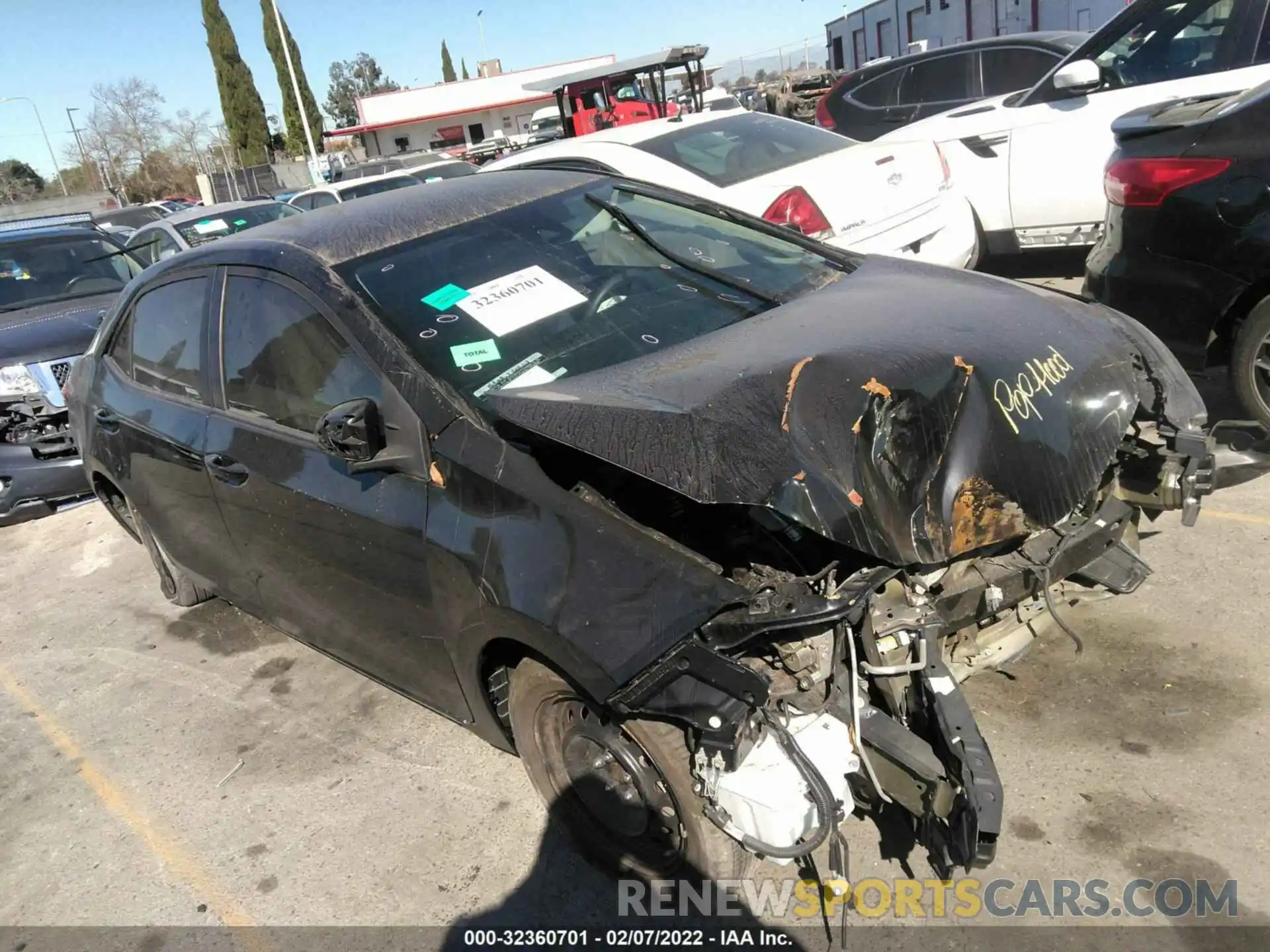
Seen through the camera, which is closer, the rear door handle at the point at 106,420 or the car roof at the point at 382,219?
the car roof at the point at 382,219

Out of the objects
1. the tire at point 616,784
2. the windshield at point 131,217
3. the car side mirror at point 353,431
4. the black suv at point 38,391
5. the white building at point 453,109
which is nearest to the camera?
the tire at point 616,784

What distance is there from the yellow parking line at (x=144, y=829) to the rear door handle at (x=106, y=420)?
1.27 meters

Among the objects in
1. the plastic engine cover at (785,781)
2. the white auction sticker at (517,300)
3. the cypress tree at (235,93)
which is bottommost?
the plastic engine cover at (785,781)

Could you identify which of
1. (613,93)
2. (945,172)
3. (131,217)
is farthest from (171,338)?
(131,217)

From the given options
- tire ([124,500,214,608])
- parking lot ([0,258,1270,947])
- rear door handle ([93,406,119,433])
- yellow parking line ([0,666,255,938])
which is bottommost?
yellow parking line ([0,666,255,938])

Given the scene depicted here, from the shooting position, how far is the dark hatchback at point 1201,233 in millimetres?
3883

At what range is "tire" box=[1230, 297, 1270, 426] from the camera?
3904mm

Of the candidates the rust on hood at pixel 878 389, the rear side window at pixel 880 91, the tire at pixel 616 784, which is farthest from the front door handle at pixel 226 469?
the rear side window at pixel 880 91

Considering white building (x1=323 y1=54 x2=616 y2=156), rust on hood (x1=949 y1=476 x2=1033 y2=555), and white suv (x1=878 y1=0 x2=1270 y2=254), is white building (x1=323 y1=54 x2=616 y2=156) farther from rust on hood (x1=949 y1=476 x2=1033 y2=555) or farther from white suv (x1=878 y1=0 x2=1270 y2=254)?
rust on hood (x1=949 y1=476 x2=1033 y2=555)

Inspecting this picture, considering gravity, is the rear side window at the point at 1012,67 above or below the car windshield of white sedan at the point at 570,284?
above

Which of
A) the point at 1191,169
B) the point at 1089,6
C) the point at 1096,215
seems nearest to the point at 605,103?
the point at 1089,6

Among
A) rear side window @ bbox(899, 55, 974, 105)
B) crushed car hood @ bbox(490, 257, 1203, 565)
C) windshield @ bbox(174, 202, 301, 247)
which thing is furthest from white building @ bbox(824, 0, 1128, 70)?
crushed car hood @ bbox(490, 257, 1203, 565)

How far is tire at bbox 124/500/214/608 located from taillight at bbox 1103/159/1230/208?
4.61m

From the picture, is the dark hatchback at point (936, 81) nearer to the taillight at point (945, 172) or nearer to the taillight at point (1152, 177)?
the taillight at point (945, 172)
